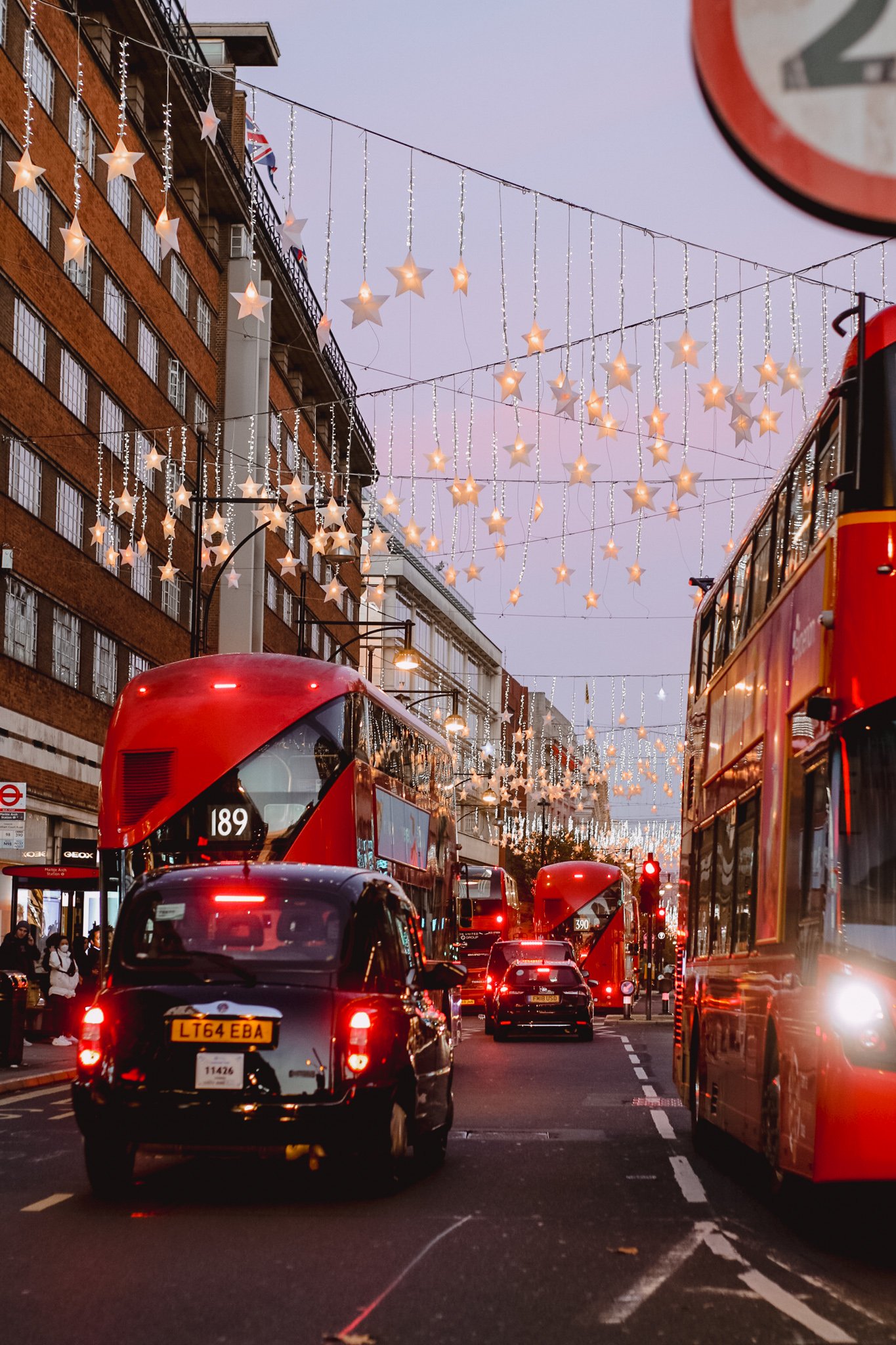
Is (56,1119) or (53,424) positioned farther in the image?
(53,424)

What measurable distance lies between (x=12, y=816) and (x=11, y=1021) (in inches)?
95.2

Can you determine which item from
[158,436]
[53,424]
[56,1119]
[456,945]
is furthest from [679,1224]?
[158,436]

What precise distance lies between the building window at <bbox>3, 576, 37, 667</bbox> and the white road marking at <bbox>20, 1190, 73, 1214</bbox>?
24.8 m

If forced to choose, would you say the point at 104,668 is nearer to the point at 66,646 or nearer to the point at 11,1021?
the point at 66,646

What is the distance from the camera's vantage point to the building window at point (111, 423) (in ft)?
137

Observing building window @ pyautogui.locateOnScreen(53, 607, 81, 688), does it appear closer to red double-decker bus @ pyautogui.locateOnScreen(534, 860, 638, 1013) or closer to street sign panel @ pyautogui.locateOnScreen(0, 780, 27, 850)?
red double-decker bus @ pyautogui.locateOnScreen(534, 860, 638, 1013)

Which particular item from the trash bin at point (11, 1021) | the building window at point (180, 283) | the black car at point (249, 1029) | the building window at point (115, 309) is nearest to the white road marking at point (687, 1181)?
the black car at point (249, 1029)

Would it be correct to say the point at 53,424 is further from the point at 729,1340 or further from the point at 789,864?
the point at 729,1340

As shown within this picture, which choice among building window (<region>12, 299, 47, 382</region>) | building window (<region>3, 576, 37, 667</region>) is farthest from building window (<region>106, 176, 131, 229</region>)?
building window (<region>3, 576, 37, 667</region>)

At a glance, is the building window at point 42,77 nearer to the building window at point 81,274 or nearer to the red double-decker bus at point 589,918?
the building window at point 81,274

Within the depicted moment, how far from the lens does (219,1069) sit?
1038cm

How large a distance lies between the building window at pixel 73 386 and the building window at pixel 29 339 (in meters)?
1.13

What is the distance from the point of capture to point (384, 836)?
2288 cm

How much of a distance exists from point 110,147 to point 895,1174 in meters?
36.6
